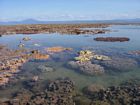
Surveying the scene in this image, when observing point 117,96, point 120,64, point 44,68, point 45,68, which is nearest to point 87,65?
A: point 120,64

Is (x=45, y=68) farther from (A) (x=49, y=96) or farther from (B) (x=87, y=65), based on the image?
(A) (x=49, y=96)

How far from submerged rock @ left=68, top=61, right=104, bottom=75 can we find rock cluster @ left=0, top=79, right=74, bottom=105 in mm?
5304

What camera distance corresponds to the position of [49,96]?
72.3 feet

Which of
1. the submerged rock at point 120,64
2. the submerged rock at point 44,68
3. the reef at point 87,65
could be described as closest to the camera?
the reef at point 87,65

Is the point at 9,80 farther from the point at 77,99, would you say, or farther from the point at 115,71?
the point at 115,71

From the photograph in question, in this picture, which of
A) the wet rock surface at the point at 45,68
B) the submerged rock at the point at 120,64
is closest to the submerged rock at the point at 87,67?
the submerged rock at the point at 120,64

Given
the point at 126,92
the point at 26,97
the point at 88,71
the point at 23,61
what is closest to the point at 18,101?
the point at 26,97

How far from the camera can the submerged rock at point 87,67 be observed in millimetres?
30270

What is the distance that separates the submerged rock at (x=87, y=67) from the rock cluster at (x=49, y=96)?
5.30 metres

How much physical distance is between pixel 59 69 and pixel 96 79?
268 inches

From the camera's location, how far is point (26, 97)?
22.1 m

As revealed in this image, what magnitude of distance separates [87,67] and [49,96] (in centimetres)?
1094

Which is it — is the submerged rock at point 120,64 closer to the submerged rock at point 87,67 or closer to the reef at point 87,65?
the reef at point 87,65

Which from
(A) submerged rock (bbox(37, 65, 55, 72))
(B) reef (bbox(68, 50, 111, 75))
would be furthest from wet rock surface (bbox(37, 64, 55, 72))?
(B) reef (bbox(68, 50, 111, 75))
